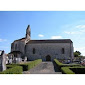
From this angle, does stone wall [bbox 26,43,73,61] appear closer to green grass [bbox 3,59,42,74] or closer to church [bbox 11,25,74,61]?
church [bbox 11,25,74,61]

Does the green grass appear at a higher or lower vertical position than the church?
lower

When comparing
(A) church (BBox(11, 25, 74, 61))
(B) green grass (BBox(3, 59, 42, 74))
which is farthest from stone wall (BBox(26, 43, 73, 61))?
(B) green grass (BBox(3, 59, 42, 74))

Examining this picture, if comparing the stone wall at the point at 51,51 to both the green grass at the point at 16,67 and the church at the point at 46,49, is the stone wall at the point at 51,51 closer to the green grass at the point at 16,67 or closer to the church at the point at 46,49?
the church at the point at 46,49

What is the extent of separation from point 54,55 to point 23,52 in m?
8.17

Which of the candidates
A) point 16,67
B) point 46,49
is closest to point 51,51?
point 46,49

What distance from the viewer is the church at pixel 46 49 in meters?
33.7

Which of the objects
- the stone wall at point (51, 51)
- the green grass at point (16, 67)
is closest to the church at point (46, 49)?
the stone wall at point (51, 51)

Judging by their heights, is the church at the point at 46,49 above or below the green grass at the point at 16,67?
above

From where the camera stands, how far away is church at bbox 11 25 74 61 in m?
33.7

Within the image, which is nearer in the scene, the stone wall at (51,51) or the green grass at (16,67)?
the green grass at (16,67)
